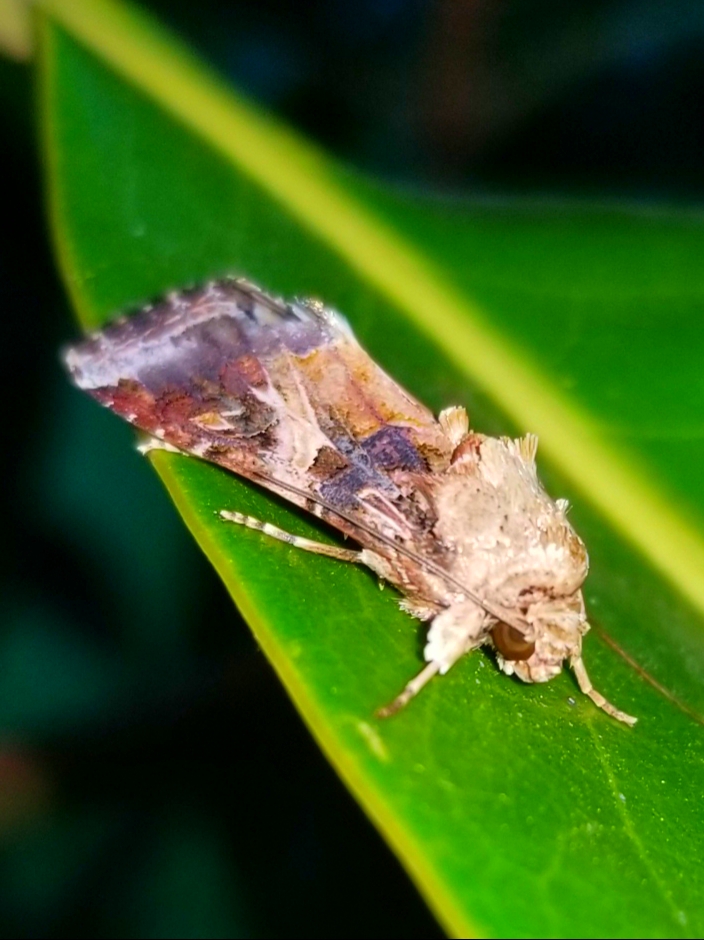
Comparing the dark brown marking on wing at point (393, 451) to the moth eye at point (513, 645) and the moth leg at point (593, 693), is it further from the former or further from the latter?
the moth leg at point (593, 693)

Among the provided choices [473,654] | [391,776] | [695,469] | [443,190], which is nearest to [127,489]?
[443,190]

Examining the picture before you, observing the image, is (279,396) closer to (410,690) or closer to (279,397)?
(279,397)

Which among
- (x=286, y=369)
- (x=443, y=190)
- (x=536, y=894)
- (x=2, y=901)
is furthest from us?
(x=443, y=190)

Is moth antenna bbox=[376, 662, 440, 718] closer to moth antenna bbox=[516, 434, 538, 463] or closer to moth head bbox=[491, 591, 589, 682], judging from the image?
moth head bbox=[491, 591, 589, 682]

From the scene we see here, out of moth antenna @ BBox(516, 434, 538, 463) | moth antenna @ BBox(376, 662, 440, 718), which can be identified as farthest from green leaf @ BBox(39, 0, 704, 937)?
moth antenna @ BBox(516, 434, 538, 463)

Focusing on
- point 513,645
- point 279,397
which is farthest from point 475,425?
point 513,645

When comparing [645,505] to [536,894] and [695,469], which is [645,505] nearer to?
[695,469]
